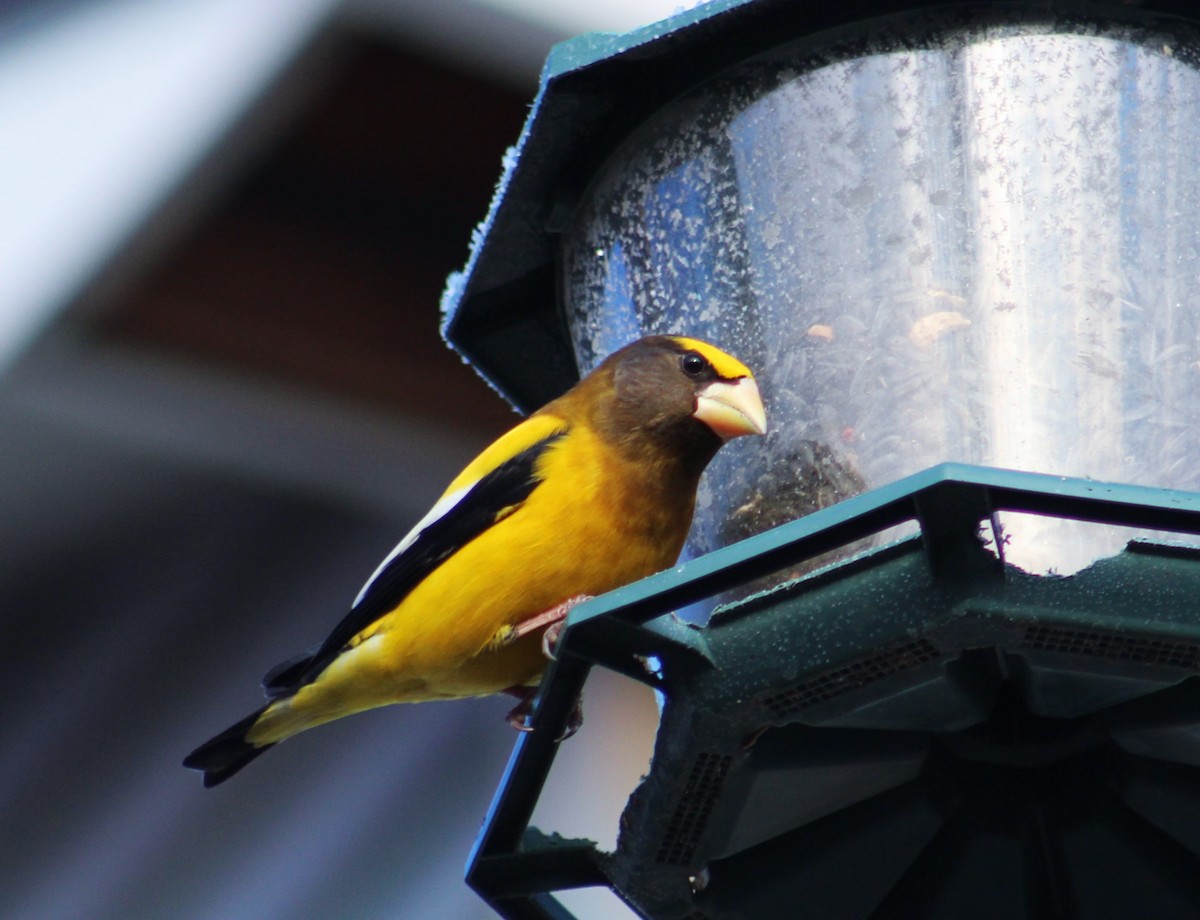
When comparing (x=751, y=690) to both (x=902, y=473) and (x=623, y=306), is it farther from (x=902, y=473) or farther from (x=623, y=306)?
(x=623, y=306)

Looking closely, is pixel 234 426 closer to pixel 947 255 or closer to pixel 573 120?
pixel 573 120

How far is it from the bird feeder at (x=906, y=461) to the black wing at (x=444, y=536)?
0.38 metres

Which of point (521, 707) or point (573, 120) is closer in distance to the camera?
point (573, 120)

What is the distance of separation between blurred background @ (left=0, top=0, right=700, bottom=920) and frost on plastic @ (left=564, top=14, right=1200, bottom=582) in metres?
1.13

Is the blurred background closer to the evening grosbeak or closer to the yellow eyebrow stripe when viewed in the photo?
the evening grosbeak

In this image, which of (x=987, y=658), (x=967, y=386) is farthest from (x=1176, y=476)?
(x=987, y=658)

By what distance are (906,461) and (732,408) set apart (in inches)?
13.7

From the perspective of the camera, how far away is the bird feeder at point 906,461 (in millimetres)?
1855

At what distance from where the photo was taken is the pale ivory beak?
243 centimetres

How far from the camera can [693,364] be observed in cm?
264

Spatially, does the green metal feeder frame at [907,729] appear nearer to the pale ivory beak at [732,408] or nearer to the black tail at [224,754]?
the pale ivory beak at [732,408]

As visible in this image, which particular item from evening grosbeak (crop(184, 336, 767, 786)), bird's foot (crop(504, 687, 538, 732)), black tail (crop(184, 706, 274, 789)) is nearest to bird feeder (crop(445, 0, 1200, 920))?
evening grosbeak (crop(184, 336, 767, 786))

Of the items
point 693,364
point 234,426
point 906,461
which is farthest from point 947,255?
point 234,426

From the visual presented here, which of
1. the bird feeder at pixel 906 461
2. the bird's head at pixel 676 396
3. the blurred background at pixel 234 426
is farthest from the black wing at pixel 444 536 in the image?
the blurred background at pixel 234 426
